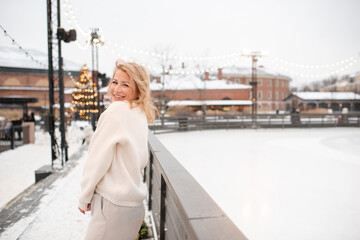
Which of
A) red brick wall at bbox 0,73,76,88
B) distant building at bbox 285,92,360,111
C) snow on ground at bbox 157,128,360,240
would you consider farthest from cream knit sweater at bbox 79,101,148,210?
distant building at bbox 285,92,360,111

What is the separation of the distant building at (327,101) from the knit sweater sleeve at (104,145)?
5007 centimetres

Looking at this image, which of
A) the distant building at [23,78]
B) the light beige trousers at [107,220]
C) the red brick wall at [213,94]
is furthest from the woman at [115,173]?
the distant building at [23,78]

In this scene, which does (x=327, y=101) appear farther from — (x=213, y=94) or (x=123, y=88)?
(x=123, y=88)

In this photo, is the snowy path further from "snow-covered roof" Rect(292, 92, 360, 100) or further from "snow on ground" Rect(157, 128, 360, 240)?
"snow-covered roof" Rect(292, 92, 360, 100)

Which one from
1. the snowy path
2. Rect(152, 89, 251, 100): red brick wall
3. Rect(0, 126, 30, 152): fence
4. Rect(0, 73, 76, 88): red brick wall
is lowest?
the snowy path

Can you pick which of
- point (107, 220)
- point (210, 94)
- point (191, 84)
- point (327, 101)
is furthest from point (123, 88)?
point (327, 101)

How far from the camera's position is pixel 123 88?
172cm

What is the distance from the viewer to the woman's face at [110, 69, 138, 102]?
173cm

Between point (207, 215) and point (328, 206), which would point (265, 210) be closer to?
point (328, 206)

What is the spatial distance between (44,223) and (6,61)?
54886 mm

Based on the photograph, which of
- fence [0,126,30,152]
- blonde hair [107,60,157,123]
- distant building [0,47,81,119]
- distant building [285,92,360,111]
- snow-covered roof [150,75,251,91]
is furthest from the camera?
distant building [285,92,360,111]

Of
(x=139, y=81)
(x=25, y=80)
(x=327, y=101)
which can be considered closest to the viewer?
(x=139, y=81)

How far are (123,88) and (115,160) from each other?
1.58ft

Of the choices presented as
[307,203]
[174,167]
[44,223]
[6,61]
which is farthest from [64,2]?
[6,61]
